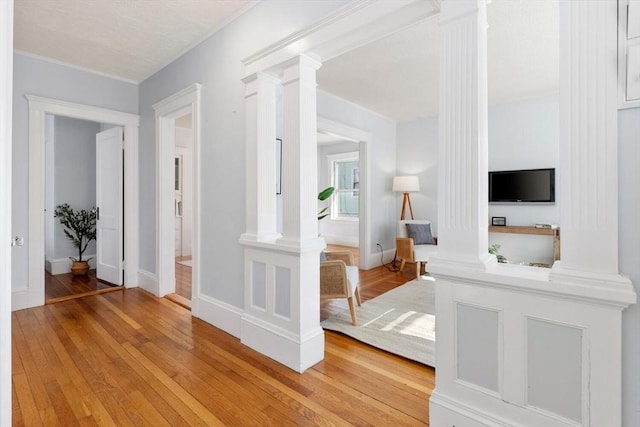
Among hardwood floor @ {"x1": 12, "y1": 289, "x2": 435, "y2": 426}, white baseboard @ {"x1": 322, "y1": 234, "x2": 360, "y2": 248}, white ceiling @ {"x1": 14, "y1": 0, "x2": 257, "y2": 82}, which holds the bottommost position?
hardwood floor @ {"x1": 12, "y1": 289, "x2": 435, "y2": 426}

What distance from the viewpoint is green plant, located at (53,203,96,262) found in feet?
15.2

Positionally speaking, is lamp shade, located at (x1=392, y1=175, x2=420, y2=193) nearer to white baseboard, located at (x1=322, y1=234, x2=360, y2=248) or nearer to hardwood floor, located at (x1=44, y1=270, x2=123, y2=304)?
white baseboard, located at (x1=322, y1=234, x2=360, y2=248)

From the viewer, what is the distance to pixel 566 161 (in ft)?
3.94

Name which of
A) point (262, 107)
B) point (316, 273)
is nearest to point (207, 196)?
point (262, 107)

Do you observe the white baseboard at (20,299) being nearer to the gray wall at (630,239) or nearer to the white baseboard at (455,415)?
the white baseboard at (455,415)

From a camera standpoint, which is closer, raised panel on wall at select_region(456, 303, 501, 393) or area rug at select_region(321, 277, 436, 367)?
raised panel on wall at select_region(456, 303, 501, 393)

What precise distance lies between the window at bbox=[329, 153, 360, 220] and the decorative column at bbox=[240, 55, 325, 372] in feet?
17.7

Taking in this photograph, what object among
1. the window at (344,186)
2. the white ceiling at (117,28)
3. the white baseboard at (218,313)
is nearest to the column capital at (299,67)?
the white ceiling at (117,28)

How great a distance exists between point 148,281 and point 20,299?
115cm

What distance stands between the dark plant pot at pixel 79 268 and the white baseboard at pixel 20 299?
138 cm

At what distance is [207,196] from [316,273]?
1.38 metres

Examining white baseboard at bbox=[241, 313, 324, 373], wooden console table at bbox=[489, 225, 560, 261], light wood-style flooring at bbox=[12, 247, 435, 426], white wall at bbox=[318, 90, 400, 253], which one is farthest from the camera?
white wall at bbox=[318, 90, 400, 253]

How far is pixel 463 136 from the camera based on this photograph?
56.2 inches

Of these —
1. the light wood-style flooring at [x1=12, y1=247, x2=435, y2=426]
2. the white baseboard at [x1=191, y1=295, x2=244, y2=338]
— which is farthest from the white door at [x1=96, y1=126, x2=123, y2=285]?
the white baseboard at [x1=191, y1=295, x2=244, y2=338]
